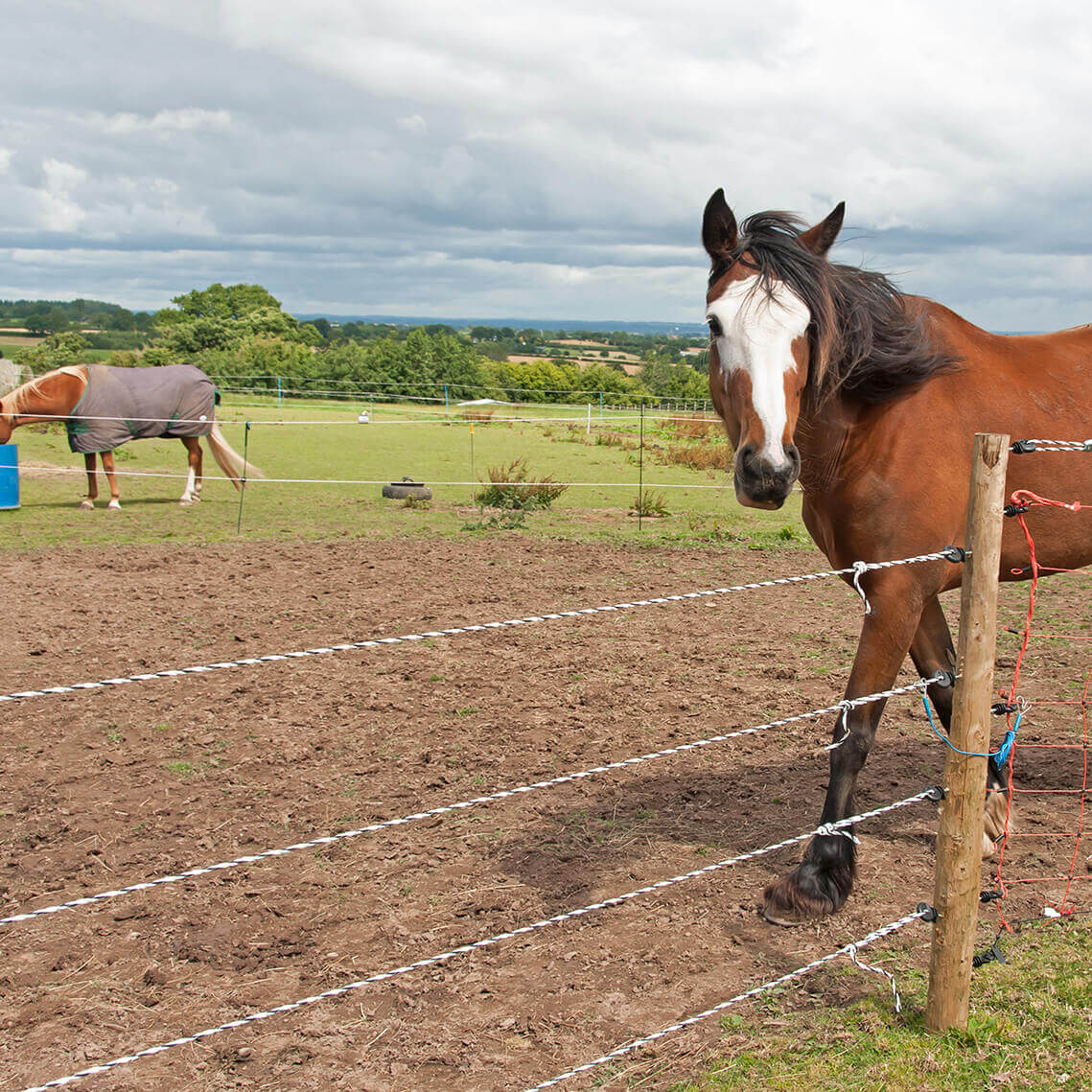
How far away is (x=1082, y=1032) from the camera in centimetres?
251

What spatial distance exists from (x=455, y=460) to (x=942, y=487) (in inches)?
700

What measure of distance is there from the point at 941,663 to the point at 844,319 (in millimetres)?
1683

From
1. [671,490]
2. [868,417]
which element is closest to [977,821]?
[868,417]

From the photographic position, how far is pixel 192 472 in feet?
43.9

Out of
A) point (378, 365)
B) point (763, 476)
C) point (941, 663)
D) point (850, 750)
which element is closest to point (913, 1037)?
point (850, 750)

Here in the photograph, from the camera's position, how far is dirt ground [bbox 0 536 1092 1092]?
272 cm

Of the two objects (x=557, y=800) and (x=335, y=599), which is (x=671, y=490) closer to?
(x=335, y=599)

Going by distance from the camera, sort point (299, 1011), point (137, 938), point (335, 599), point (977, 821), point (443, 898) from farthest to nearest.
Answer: point (335, 599) < point (443, 898) < point (137, 938) < point (299, 1011) < point (977, 821)

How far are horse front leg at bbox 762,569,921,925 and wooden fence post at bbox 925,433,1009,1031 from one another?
733mm

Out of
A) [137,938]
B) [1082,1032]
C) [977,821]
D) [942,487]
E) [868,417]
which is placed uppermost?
[868,417]

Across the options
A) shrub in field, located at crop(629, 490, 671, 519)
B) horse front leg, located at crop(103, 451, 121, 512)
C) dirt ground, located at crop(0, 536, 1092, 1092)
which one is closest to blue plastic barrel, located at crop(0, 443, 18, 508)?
horse front leg, located at crop(103, 451, 121, 512)

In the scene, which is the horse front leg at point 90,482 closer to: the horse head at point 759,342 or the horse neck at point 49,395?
the horse neck at point 49,395

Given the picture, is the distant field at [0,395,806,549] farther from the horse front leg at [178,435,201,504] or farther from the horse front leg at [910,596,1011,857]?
the horse front leg at [910,596,1011,857]

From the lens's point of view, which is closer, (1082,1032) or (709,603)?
(1082,1032)
